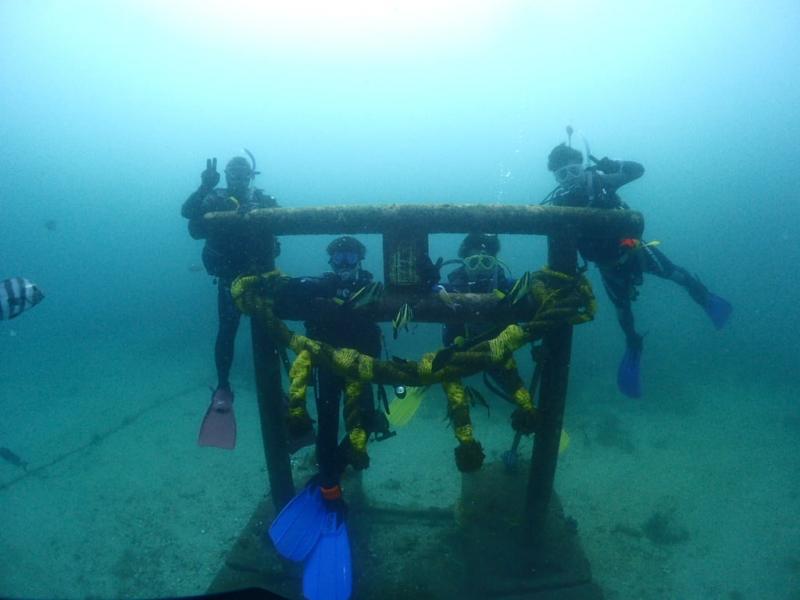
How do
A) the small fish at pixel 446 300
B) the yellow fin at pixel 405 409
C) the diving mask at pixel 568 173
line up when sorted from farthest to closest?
the diving mask at pixel 568 173 → the yellow fin at pixel 405 409 → the small fish at pixel 446 300

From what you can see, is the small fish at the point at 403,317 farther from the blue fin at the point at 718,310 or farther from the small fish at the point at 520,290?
the blue fin at the point at 718,310

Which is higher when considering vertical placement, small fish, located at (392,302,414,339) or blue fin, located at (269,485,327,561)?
small fish, located at (392,302,414,339)

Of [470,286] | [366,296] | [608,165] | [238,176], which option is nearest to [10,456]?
[238,176]

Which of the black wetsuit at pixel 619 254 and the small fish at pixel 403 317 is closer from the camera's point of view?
the small fish at pixel 403 317

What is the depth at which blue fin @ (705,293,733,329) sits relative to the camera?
5.53m

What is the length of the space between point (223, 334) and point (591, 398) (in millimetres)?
11336

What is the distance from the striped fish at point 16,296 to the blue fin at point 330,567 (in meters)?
6.15

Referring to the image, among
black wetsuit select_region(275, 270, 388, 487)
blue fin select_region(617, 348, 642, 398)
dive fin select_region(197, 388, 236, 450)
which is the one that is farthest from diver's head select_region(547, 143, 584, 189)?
dive fin select_region(197, 388, 236, 450)

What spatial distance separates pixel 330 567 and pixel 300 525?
1.35ft

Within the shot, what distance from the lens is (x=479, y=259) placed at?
443cm

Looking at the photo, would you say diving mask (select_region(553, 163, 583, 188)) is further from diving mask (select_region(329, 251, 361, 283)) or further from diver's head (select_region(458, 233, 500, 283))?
diving mask (select_region(329, 251, 361, 283))

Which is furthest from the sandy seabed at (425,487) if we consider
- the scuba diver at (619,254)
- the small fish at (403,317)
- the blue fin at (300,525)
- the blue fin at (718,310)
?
the small fish at (403,317)

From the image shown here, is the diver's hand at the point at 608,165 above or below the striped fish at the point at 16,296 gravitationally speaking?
above

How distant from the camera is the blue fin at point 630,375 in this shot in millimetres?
5227
